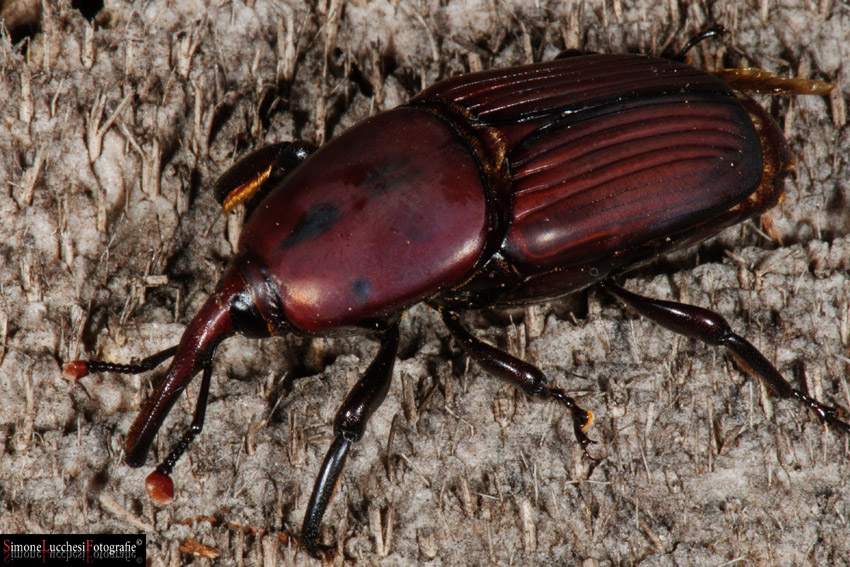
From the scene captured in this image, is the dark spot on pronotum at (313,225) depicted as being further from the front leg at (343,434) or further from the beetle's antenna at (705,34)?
the beetle's antenna at (705,34)

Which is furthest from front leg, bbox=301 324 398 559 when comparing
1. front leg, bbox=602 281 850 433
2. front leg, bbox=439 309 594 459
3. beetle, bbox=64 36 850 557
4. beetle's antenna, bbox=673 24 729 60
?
beetle's antenna, bbox=673 24 729 60

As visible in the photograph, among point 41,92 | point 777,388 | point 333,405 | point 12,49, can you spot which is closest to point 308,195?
point 333,405

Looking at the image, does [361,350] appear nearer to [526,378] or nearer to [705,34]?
[526,378]

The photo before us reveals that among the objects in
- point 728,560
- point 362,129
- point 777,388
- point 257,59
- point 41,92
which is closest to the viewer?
point 728,560

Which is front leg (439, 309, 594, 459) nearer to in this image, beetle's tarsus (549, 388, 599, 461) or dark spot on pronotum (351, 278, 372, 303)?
beetle's tarsus (549, 388, 599, 461)

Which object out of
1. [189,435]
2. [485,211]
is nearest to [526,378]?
[485,211]

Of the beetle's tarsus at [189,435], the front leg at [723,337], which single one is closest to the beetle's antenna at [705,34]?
the front leg at [723,337]

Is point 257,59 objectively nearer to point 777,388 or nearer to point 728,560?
point 777,388
